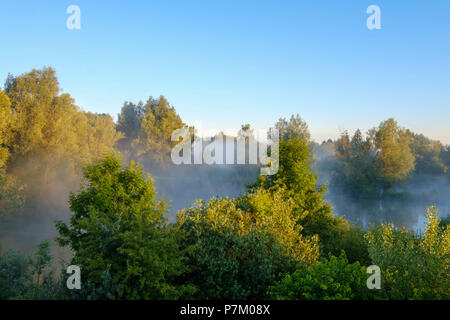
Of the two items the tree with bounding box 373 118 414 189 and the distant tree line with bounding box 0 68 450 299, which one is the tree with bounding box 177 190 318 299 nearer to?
the distant tree line with bounding box 0 68 450 299

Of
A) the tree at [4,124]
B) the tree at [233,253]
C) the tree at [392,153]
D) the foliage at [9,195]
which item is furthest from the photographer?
the tree at [392,153]

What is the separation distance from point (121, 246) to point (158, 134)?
187 feet

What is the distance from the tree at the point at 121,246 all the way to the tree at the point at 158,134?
53.1m

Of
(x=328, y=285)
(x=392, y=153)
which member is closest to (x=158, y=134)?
(x=392, y=153)

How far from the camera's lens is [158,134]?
62406 mm

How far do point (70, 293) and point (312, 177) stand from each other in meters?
15.4

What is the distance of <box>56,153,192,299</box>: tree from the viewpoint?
698cm

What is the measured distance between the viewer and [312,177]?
18.9m

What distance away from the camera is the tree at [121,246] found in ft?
22.9

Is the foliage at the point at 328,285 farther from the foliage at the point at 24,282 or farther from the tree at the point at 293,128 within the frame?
the tree at the point at 293,128

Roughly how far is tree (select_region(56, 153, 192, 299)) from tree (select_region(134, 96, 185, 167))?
53.1 metres

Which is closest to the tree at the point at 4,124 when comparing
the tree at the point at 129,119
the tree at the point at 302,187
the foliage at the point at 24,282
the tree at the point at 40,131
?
the tree at the point at 40,131
